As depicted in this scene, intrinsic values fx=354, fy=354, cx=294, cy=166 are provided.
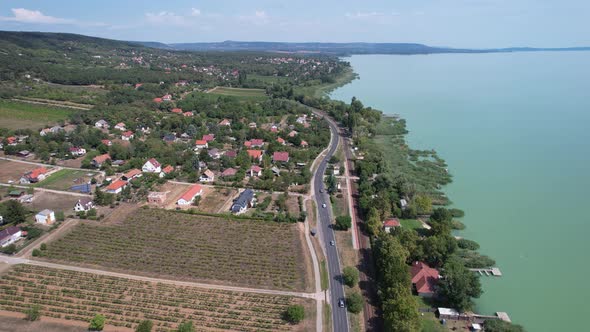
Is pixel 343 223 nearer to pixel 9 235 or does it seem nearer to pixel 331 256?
pixel 331 256

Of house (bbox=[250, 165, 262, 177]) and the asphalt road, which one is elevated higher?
house (bbox=[250, 165, 262, 177])

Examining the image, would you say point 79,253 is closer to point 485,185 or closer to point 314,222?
point 314,222

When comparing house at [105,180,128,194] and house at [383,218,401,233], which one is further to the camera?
house at [105,180,128,194]

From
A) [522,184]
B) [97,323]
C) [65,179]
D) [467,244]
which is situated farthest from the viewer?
[522,184]

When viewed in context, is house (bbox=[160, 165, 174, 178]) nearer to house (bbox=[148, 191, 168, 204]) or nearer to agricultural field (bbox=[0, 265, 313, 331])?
house (bbox=[148, 191, 168, 204])

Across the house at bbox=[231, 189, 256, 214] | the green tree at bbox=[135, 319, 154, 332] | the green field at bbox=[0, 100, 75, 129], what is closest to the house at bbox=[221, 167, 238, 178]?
the house at bbox=[231, 189, 256, 214]

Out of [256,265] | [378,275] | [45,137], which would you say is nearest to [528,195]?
[378,275]

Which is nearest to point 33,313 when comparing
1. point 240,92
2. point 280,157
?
point 280,157

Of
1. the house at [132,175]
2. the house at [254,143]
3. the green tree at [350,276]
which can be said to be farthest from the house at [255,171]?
the green tree at [350,276]
